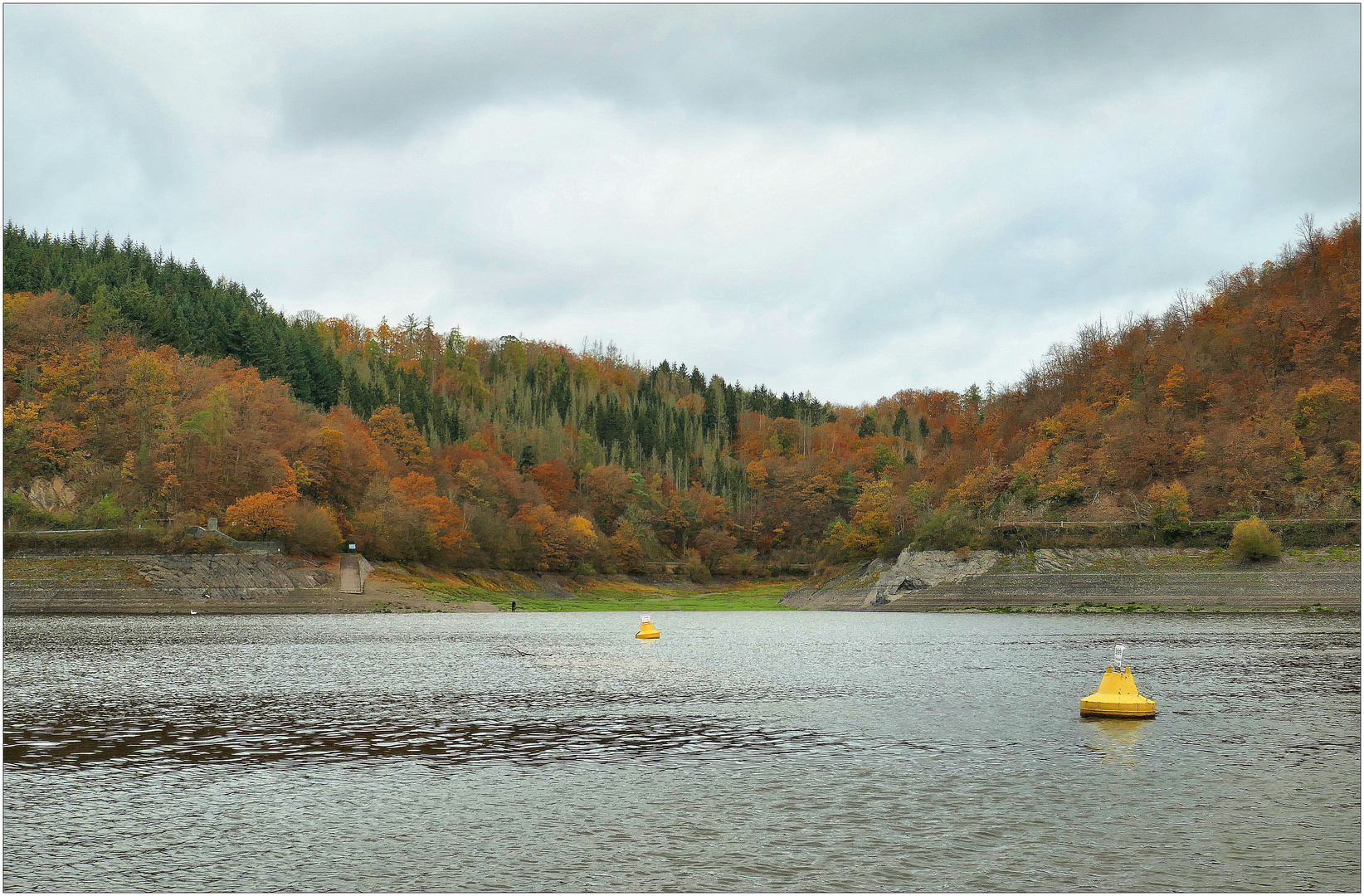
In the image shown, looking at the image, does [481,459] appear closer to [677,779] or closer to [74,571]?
[74,571]

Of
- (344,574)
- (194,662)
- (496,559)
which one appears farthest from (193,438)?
(194,662)

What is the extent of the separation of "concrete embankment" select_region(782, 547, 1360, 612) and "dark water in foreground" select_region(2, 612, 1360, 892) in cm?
6547

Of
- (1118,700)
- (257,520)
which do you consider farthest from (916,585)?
(1118,700)

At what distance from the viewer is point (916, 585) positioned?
12850 cm

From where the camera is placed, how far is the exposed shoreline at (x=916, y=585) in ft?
340

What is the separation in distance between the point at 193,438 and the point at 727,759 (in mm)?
127158

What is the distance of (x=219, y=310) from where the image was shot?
185625mm

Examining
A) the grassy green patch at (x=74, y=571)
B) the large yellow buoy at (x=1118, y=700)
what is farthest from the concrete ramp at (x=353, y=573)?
the large yellow buoy at (x=1118, y=700)

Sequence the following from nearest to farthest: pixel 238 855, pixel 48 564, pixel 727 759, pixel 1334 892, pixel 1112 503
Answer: pixel 1334 892, pixel 238 855, pixel 727 759, pixel 48 564, pixel 1112 503

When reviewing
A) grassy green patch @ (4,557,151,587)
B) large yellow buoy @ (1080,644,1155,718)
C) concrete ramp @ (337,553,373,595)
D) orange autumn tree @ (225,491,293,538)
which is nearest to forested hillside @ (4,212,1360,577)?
orange autumn tree @ (225,491,293,538)

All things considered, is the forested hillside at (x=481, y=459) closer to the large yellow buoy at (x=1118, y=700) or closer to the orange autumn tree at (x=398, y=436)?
the orange autumn tree at (x=398, y=436)

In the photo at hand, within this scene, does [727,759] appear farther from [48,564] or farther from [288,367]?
[288,367]

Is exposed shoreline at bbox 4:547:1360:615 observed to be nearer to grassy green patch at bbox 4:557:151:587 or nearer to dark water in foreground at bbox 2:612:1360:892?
grassy green patch at bbox 4:557:151:587

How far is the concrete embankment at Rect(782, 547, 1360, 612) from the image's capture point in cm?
10194
